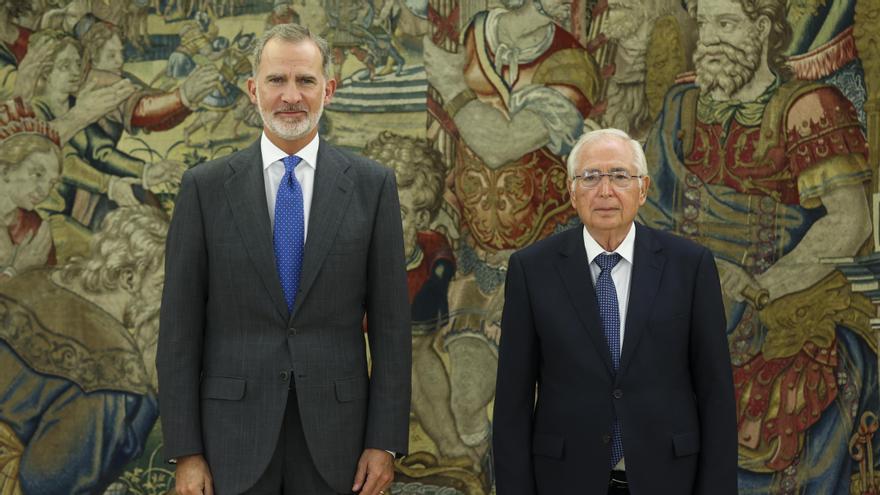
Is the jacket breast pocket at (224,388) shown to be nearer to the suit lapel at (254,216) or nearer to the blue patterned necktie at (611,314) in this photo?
the suit lapel at (254,216)

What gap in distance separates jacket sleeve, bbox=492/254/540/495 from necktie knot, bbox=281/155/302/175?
763 millimetres

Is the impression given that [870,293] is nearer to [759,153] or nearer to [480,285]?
[759,153]

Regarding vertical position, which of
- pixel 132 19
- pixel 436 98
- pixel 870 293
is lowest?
pixel 870 293

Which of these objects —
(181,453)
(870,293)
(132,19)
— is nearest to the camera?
(181,453)

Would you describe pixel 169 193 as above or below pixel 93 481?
above

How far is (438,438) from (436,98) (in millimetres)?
1573

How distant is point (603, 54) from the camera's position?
15.8ft

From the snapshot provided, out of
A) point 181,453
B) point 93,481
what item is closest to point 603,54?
point 181,453

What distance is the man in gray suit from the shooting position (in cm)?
302

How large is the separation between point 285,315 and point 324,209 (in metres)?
0.33

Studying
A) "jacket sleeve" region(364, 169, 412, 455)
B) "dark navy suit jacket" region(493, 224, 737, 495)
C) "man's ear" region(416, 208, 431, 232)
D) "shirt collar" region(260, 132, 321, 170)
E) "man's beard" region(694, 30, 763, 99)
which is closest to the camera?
"dark navy suit jacket" region(493, 224, 737, 495)

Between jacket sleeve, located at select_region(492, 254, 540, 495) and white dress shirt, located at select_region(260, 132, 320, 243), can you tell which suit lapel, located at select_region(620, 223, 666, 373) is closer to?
jacket sleeve, located at select_region(492, 254, 540, 495)

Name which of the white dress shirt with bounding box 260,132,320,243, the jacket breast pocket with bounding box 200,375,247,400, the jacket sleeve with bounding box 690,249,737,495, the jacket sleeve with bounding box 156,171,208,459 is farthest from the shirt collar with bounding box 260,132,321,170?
the jacket sleeve with bounding box 690,249,737,495

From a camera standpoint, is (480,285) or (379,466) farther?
(480,285)
